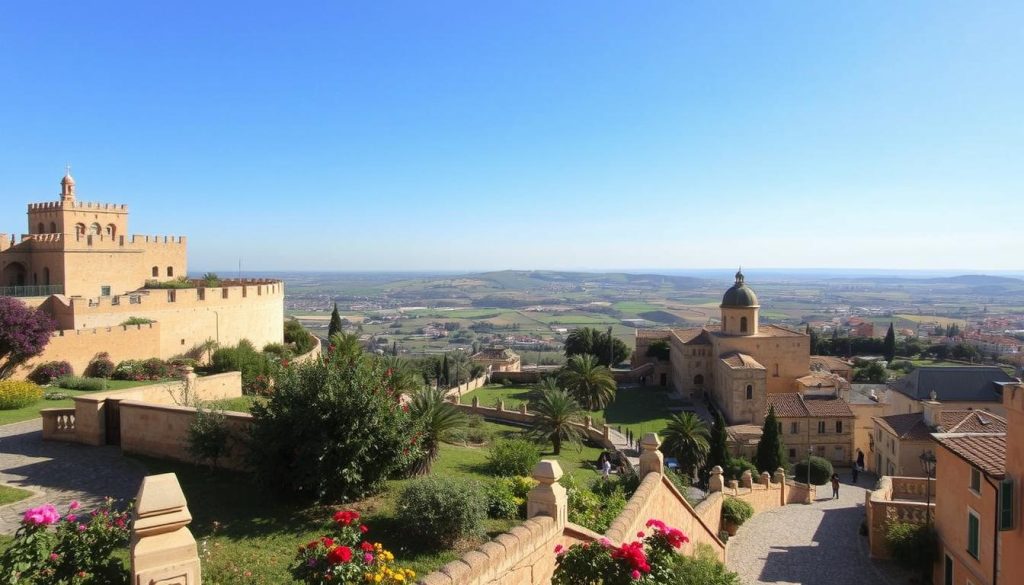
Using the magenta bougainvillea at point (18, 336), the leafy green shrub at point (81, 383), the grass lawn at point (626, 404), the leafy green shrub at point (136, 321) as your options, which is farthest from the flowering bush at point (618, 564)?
the grass lawn at point (626, 404)

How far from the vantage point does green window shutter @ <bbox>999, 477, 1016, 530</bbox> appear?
12.3 metres

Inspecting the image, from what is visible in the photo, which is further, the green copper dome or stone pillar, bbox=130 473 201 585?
the green copper dome

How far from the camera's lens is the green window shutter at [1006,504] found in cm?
1234

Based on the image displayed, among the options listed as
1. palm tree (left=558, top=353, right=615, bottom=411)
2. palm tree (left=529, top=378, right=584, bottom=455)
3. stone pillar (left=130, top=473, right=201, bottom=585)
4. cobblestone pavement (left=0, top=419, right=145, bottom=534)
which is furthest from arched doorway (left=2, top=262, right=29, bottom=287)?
stone pillar (left=130, top=473, right=201, bottom=585)

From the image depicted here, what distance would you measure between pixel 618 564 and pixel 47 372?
21.2 m

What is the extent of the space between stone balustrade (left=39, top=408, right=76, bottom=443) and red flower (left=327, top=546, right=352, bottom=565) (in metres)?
10.8

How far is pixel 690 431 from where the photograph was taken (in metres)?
27.8

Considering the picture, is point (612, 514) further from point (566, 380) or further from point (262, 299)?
point (566, 380)

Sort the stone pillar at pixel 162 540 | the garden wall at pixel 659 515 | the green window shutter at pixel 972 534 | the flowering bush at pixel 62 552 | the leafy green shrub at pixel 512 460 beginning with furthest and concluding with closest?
the leafy green shrub at pixel 512 460 → the green window shutter at pixel 972 534 → the garden wall at pixel 659 515 → the flowering bush at pixel 62 552 → the stone pillar at pixel 162 540

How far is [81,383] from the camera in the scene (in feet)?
64.7

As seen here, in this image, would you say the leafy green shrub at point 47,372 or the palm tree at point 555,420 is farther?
the palm tree at point 555,420

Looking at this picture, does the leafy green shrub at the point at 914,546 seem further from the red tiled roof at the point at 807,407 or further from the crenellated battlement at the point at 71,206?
the crenellated battlement at the point at 71,206

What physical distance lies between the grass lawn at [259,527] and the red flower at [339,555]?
2.48 m

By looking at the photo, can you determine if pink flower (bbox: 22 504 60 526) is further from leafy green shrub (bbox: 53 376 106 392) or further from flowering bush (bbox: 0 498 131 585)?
leafy green shrub (bbox: 53 376 106 392)
